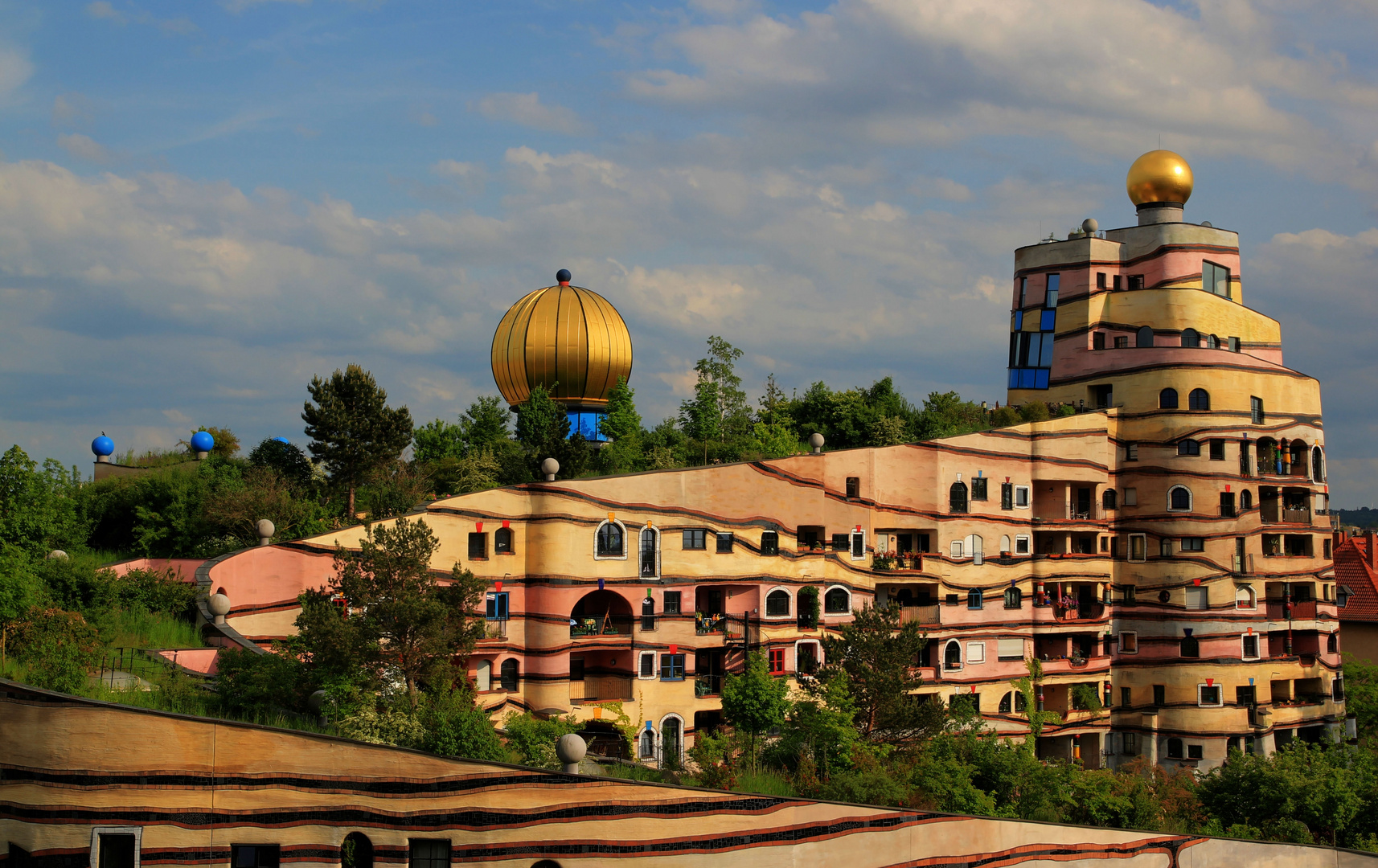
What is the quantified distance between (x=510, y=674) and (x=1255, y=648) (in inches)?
1304

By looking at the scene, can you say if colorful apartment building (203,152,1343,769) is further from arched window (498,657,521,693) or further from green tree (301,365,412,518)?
green tree (301,365,412,518)

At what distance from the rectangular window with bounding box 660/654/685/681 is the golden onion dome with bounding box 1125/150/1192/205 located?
105 feet

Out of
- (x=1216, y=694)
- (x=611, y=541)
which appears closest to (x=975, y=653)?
(x=1216, y=694)

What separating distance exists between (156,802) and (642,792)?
10.0 metres

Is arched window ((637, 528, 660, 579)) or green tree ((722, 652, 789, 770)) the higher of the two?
arched window ((637, 528, 660, 579))

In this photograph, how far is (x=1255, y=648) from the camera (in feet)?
173

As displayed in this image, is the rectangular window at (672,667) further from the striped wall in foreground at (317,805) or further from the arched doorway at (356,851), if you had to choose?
the arched doorway at (356,851)

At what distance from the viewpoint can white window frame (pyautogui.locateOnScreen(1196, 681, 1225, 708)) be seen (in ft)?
170

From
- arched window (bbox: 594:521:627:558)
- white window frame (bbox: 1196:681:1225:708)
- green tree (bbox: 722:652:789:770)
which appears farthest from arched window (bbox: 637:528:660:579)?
white window frame (bbox: 1196:681:1225:708)

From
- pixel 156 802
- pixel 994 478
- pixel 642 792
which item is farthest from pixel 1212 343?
pixel 156 802

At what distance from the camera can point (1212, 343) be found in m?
52.9

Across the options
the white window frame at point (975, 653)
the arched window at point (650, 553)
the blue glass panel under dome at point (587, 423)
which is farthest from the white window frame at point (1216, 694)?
the blue glass panel under dome at point (587, 423)

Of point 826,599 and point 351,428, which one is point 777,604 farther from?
point 351,428

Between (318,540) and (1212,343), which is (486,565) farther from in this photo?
(1212,343)
